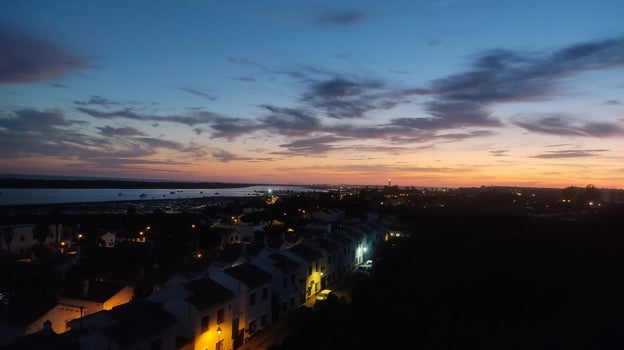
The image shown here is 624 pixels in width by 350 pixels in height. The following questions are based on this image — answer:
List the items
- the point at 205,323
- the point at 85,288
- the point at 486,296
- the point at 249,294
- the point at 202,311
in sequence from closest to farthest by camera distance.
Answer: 1. the point at 486,296
2. the point at 202,311
3. the point at 205,323
4. the point at 85,288
5. the point at 249,294

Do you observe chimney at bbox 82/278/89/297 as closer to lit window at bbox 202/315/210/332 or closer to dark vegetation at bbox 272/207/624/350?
lit window at bbox 202/315/210/332

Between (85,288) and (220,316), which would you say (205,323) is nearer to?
(220,316)

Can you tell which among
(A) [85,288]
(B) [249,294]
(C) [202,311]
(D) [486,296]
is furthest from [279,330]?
(D) [486,296]

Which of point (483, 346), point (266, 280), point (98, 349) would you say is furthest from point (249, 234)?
point (483, 346)

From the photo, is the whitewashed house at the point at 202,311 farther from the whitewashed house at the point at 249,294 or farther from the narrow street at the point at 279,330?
the narrow street at the point at 279,330

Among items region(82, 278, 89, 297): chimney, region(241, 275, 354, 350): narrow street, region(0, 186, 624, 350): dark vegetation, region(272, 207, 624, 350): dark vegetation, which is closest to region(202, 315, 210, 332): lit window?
region(241, 275, 354, 350): narrow street

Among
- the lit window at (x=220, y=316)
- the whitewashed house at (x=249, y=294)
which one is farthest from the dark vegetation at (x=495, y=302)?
the whitewashed house at (x=249, y=294)

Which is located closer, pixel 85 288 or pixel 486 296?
pixel 486 296

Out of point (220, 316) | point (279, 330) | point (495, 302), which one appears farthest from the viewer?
point (279, 330)

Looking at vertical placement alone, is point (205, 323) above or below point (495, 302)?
below
